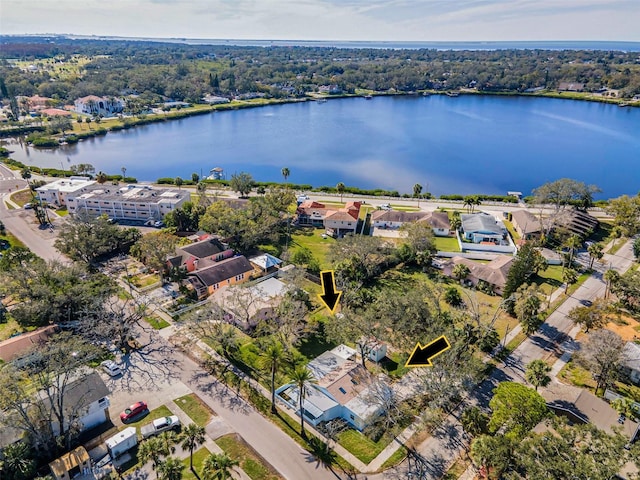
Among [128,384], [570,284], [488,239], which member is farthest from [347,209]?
[128,384]

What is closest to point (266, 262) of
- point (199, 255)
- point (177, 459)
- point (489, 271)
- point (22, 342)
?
point (199, 255)

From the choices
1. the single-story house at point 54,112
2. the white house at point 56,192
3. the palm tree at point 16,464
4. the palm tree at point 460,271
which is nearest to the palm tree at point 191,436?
the palm tree at point 16,464

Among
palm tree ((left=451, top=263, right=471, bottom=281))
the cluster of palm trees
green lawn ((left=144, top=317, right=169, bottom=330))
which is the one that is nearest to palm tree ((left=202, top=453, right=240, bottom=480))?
the cluster of palm trees

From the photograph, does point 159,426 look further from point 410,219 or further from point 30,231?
point 410,219

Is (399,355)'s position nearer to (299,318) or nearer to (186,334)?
(299,318)

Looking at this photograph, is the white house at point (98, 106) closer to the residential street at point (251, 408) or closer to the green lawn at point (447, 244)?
the green lawn at point (447, 244)
